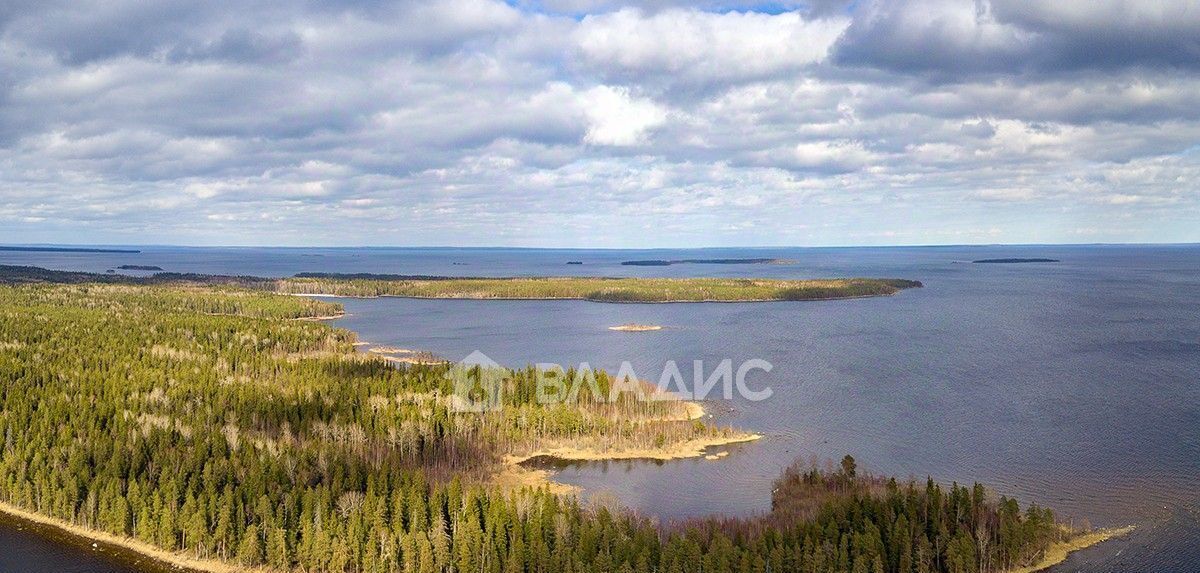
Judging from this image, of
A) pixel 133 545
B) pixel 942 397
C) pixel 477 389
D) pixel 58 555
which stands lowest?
pixel 58 555

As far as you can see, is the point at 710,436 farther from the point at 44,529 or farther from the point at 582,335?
the point at 582,335

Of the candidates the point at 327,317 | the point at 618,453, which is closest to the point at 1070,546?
the point at 618,453

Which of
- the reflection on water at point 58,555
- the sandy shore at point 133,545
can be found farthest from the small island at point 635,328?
the reflection on water at point 58,555

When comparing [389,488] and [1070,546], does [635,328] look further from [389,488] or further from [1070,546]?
[1070,546]

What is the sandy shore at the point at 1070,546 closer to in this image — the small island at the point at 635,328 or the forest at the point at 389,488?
the forest at the point at 389,488

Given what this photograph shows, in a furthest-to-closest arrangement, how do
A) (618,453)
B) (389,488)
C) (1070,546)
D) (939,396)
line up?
1. (939,396)
2. (618,453)
3. (389,488)
4. (1070,546)
